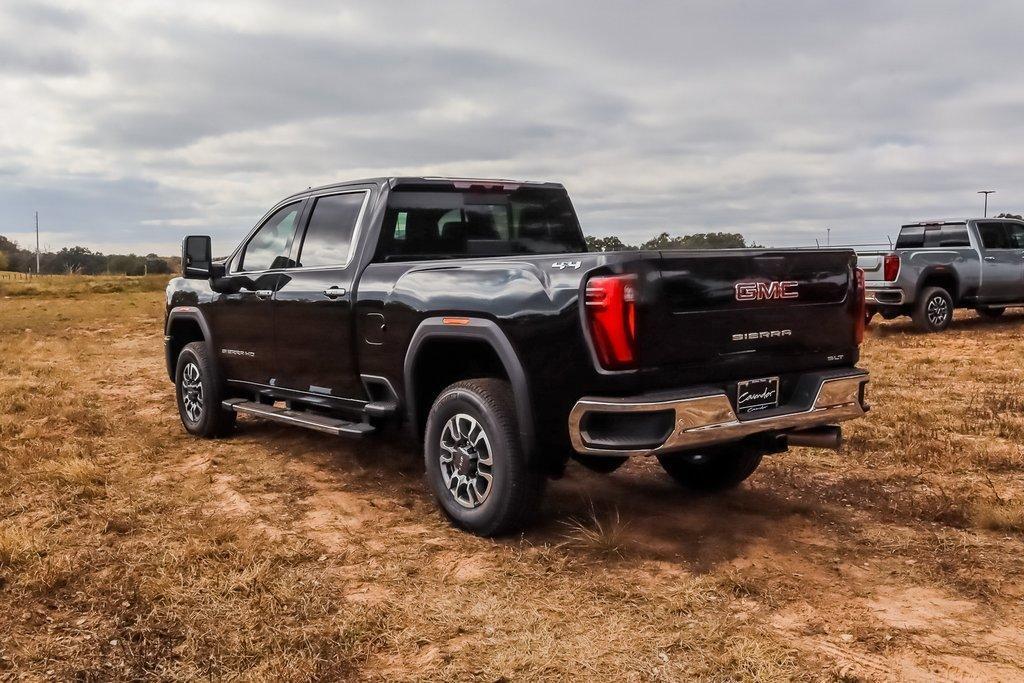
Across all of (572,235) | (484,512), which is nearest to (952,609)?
(484,512)

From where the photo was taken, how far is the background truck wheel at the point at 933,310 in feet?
47.8

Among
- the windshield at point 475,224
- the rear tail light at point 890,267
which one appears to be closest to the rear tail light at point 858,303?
the windshield at point 475,224

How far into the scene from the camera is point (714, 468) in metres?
5.69

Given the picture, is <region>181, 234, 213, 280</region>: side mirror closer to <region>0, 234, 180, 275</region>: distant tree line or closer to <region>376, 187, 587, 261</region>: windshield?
<region>376, 187, 587, 261</region>: windshield

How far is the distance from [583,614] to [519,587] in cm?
40

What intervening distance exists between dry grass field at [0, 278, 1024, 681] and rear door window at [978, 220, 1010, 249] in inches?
348

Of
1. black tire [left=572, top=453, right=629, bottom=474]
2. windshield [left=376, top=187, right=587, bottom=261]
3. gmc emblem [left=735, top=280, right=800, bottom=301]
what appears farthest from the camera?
windshield [left=376, top=187, right=587, bottom=261]

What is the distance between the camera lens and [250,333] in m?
6.78

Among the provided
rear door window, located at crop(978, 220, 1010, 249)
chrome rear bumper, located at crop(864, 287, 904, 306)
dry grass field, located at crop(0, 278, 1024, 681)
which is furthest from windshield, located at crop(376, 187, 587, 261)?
rear door window, located at crop(978, 220, 1010, 249)

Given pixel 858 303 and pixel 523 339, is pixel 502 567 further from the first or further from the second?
pixel 858 303

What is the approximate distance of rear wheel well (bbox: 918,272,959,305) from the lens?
48.2ft

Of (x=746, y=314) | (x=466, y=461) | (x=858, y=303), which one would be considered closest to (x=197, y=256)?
(x=466, y=461)

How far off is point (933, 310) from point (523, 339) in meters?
12.3

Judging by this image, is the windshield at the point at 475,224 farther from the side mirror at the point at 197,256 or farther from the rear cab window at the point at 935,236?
the rear cab window at the point at 935,236
